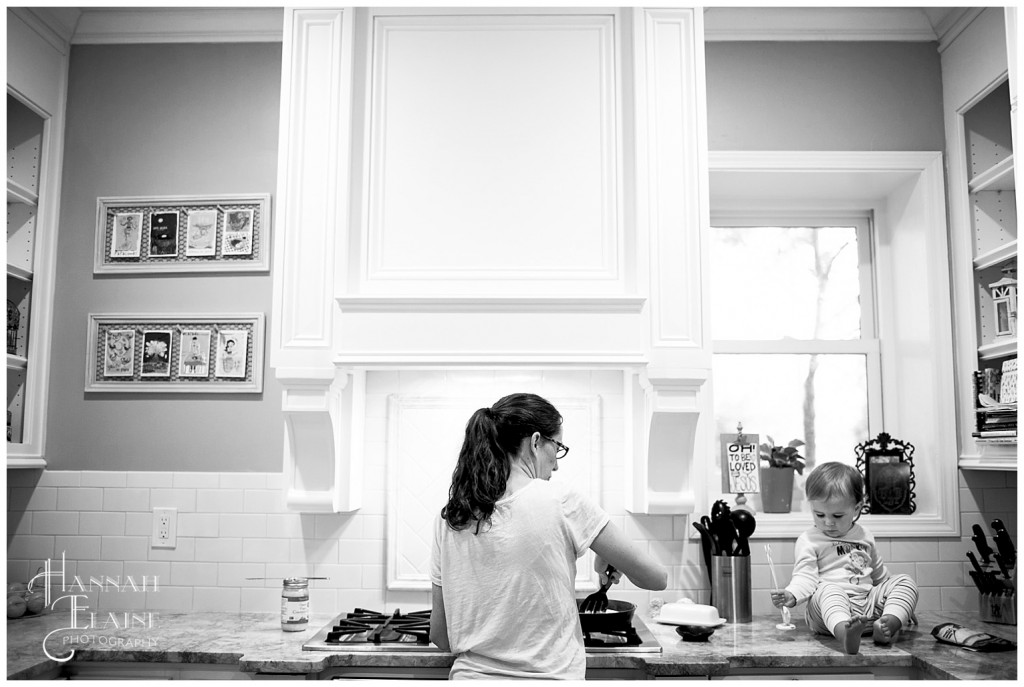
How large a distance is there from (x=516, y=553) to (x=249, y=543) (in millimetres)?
1450

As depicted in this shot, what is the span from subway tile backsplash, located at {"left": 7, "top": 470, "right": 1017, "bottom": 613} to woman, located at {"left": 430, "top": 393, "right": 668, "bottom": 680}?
1.06m

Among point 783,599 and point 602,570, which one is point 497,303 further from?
point 783,599

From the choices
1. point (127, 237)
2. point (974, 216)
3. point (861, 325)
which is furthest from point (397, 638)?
point (974, 216)

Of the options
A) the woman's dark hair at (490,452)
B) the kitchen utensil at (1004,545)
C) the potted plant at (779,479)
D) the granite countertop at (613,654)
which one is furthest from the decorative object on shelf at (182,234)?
the kitchen utensil at (1004,545)

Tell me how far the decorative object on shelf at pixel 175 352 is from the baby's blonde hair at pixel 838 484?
1.86 m

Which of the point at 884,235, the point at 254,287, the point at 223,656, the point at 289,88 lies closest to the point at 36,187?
the point at 254,287

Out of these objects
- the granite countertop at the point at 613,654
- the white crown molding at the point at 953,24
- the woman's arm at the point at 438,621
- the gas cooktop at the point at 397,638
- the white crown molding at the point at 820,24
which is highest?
the white crown molding at the point at 820,24

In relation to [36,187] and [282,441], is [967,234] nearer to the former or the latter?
[282,441]

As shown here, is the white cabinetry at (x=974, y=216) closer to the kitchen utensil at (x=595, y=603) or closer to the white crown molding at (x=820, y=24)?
the white crown molding at (x=820, y=24)

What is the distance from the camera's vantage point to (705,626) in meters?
2.47

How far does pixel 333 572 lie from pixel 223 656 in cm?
62

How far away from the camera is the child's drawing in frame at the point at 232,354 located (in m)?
3.04

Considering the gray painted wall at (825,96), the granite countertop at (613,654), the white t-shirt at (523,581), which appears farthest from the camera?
the gray painted wall at (825,96)

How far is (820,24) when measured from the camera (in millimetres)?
3162
